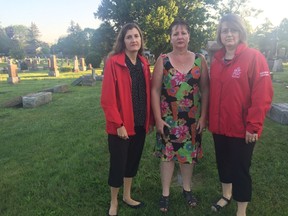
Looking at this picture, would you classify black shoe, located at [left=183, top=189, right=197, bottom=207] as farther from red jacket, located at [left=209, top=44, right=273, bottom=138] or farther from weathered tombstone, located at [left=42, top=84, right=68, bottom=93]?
weathered tombstone, located at [left=42, top=84, right=68, bottom=93]

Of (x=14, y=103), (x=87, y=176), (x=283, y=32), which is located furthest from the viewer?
(x=283, y=32)

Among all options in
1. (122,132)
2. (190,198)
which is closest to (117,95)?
(122,132)

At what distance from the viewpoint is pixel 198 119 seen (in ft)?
10.6

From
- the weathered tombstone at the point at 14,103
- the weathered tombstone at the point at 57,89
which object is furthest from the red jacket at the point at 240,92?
the weathered tombstone at the point at 57,89

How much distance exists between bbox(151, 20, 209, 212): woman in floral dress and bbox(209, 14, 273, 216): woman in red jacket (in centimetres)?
17

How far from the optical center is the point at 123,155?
10.2 feet

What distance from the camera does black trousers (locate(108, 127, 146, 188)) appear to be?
3.08 meters

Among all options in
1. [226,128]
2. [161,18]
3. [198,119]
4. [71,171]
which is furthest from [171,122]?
[161,18]

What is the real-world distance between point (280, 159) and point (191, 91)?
8.21ft

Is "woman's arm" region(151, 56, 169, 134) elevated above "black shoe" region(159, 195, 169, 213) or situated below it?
above

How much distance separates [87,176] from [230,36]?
273cm

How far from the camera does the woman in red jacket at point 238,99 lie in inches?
107

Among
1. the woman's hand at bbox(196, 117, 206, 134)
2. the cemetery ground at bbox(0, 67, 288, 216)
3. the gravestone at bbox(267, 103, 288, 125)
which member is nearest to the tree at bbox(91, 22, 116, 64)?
the cemetery ground at bbox(0, 67, 288, 216)

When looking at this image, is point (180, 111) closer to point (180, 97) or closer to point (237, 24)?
point (180, 97)
